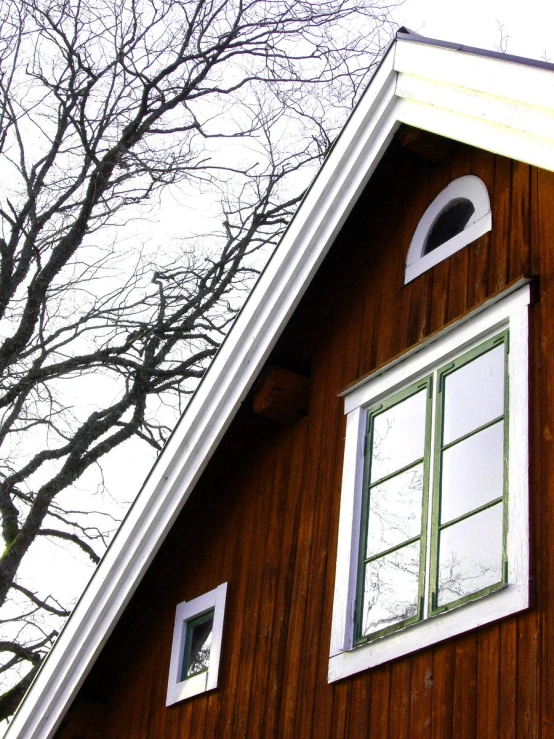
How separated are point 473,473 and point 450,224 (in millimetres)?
1695

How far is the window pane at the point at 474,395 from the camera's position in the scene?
5.31m

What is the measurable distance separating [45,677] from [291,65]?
10192 millimetres

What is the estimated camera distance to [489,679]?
4645mm

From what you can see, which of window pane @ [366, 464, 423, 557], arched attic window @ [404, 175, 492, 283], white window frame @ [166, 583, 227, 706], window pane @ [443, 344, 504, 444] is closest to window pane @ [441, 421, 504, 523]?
window pane @ [443, 344, 504, 444]

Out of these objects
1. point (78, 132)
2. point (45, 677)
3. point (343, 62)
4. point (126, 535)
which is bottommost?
point (45, 677)

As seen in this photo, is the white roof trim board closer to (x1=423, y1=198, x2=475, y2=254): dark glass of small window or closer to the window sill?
(x1=423, y1=198, x2=475, y2=254): dark glass of small window

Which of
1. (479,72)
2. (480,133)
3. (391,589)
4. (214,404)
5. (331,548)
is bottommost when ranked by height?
(391,589)

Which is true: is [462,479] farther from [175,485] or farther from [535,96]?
[175,485]

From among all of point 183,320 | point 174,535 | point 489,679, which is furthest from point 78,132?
point 489,679

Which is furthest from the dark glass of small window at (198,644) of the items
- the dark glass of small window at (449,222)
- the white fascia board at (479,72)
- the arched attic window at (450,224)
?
the white fascia board at (479,72)

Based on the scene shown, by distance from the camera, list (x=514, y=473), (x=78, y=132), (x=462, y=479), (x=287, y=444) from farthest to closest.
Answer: (x=78, y=132)
(x=287, y=444)
(x=462, y=479)
(x=514, y=473)

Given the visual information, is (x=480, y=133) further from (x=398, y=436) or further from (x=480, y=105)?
(x=398, y=436)

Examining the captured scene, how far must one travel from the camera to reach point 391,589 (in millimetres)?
5488

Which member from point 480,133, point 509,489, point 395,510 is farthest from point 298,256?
point 509,489
